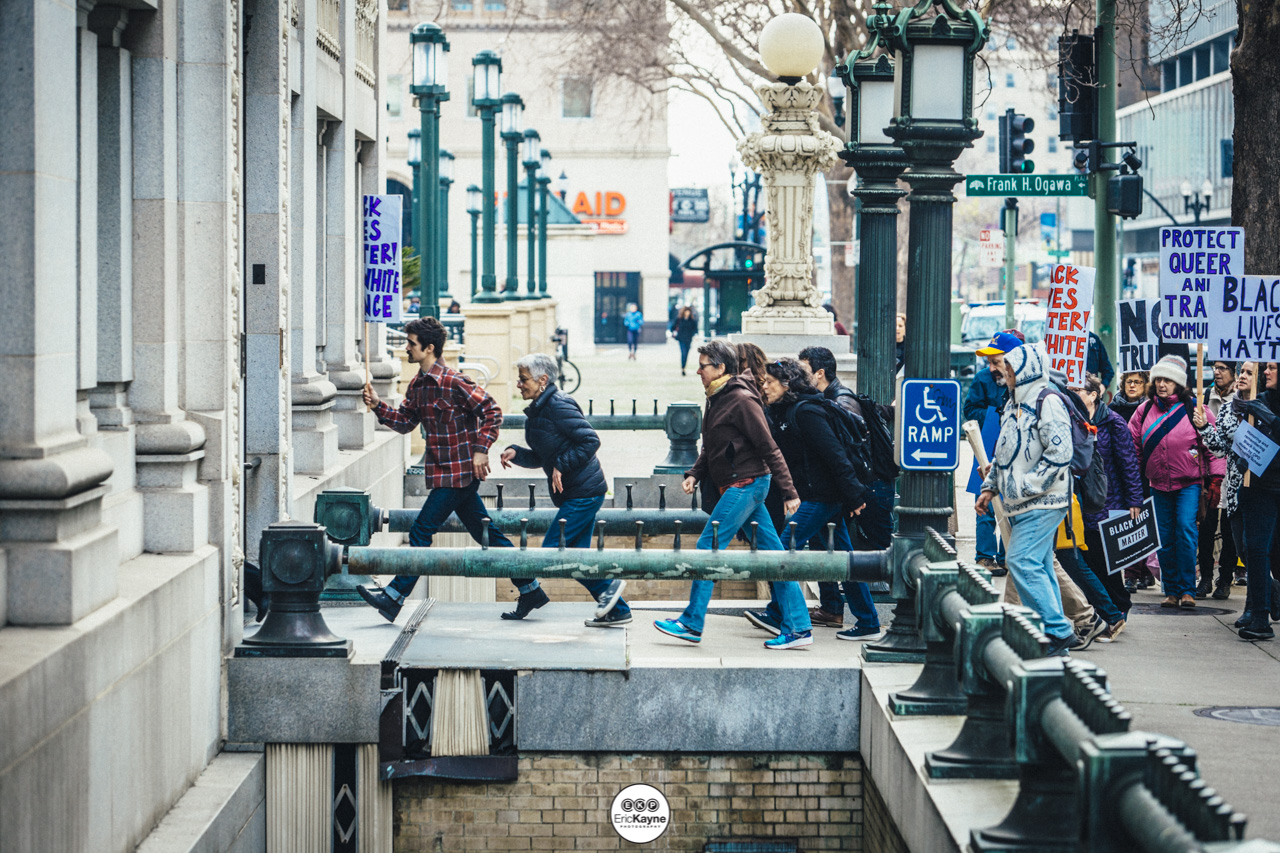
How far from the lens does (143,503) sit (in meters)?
7.79

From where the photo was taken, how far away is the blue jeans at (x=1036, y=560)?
8625mm

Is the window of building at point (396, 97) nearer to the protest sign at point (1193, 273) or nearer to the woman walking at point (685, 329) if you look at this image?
the woman walking at point (685, 329)

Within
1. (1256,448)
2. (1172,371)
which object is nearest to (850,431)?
(1256,448)

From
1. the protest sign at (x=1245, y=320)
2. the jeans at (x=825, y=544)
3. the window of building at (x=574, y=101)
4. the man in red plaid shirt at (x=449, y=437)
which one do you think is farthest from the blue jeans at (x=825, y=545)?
the window of building at (x=574, y=101)

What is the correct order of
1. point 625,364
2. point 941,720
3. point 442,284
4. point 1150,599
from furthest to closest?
point 625,364 < point 442,284 < point 1150,599 < point 941,720

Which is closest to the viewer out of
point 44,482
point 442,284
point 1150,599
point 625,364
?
point 44,482

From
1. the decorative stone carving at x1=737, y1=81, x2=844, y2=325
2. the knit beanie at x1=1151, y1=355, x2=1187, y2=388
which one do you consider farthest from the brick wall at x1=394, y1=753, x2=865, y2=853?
the decorative stone carving at x1=737, y1=81, x2=844, y2=325

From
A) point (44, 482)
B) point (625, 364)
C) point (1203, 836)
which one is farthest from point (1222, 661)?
point (625, 364)

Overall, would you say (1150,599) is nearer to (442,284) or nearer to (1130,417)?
(1130,417)

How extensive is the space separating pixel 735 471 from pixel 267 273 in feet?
10.5

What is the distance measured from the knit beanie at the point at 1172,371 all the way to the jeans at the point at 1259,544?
1.57m

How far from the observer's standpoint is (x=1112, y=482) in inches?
425

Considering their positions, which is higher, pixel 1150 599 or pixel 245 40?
pixel 245 40

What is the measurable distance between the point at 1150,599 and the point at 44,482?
28.4 feet
